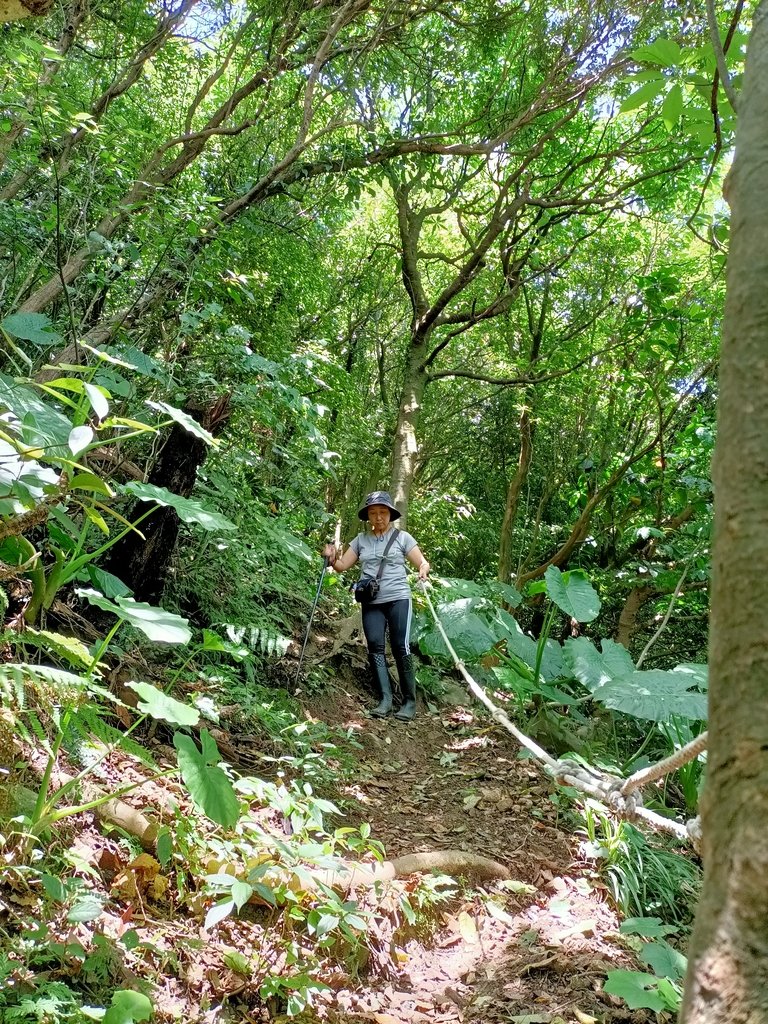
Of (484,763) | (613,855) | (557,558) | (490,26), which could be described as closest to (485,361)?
(557,558)

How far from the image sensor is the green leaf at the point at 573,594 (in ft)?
14.2

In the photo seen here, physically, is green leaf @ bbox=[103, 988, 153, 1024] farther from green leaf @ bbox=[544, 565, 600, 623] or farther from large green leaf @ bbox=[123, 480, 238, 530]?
green leaf @ bbox=[544, 565, 600, 623]

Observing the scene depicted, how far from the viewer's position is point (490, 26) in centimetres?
604

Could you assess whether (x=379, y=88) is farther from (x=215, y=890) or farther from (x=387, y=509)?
(x=215, y=890)

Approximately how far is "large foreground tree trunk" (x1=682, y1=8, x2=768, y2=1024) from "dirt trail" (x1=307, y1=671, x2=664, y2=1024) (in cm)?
221

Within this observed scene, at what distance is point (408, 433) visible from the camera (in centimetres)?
738

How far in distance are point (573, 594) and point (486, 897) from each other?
2.05 m

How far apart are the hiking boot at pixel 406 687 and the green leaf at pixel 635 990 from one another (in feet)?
10.4

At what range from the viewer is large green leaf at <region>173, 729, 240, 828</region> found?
192 cm

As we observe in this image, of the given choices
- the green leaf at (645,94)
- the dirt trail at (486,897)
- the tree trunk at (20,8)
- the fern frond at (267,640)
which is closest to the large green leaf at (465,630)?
the dirt trail at (486,897)

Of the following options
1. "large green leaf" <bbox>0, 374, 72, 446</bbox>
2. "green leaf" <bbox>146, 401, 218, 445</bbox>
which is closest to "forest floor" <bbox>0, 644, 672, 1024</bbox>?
"large green leaf" <bbox>0, 374, 72, 446</bbox>

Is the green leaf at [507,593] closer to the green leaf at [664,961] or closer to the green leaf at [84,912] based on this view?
the green leaf at [664,961]

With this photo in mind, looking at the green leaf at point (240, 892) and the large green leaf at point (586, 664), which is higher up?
the large green leaf at point (586, 664)

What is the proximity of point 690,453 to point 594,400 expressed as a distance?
2.18m
